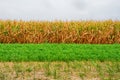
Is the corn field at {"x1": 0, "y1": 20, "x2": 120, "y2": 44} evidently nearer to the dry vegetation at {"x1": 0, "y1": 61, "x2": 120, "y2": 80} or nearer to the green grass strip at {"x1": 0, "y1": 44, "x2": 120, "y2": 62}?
the green grass strip at {"x1": 0, "y1": 44, "x2": 120, "y2": 62}

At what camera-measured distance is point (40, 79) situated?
33.6 feet

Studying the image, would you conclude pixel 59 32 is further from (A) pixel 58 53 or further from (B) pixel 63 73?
(B) pixel 63 73

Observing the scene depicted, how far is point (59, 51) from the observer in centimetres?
1731

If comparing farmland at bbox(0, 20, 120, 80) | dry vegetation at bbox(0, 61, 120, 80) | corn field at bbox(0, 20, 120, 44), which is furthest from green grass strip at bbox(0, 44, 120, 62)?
corn field at bbox(0, 20, 120, 44)

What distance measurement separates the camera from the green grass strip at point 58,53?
51.8ft

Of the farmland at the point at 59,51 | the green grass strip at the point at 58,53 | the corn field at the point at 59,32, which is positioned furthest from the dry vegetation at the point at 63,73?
the corn field at the point at 59,32

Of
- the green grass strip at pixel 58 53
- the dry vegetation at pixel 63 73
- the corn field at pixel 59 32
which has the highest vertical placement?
the corn field at pixel 59 32

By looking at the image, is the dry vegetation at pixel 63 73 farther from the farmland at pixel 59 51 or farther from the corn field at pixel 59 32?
the corn field at pixel 59 32

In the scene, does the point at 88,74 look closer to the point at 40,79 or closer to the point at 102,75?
the point at 102,75

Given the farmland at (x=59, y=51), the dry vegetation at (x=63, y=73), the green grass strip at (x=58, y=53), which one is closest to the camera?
the dry vegetation at (x=63, y=73)

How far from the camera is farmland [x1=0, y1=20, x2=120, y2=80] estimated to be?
11250 millimetres

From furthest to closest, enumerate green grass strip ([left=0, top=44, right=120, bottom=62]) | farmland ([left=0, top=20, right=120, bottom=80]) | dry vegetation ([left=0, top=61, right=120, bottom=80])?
green grass strip ([left=0, top=44, right=120, bottom=62]) → farmland ([left=0, top=20, right=120, bottom=80]) → dry vegetation ([left=0, top=61, right=120, bottom=80])

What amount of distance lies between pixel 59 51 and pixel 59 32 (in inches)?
320

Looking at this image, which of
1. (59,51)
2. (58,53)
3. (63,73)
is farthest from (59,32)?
(63,73)
